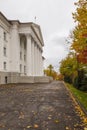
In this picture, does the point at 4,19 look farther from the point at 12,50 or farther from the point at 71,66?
the point at 71,66

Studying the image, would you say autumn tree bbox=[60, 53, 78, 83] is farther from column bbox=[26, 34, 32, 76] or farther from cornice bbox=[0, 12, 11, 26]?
cornice bbox=[0, 12, 11, 26]

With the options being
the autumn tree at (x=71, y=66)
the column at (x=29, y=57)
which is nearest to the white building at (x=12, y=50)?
the column at (x=29, y=57)

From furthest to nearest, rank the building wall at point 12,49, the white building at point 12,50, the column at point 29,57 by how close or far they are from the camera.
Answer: the column at point 29,57
the white building at point 12,50
the building wall at point 12,49

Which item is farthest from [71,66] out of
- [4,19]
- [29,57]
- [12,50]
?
[4,19]

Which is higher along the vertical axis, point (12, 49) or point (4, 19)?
point (4, 19)

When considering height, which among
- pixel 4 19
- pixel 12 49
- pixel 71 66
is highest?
pixel 4 19

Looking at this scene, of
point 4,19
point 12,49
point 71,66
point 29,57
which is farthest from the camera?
point 71,66

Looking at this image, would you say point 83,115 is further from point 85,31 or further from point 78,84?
point 78,84

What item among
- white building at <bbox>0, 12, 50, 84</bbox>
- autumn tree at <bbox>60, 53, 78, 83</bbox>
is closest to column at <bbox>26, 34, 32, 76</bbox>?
white building at <bbox>0, 12, 50, 84</bbox>

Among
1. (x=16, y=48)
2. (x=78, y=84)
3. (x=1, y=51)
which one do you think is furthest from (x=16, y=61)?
(x=78, y=84)

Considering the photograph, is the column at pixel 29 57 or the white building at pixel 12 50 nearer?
Answer: the white building at pixel 12 50

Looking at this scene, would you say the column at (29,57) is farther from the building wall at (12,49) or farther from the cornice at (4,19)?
the cornice at (4,19)

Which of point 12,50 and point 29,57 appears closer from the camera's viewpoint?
point 12,50

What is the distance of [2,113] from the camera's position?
1087cm
